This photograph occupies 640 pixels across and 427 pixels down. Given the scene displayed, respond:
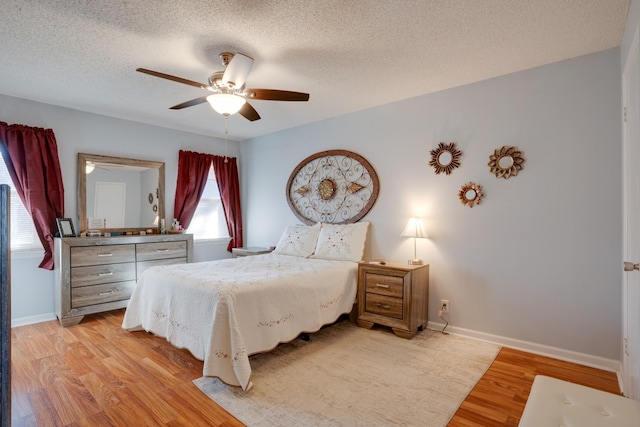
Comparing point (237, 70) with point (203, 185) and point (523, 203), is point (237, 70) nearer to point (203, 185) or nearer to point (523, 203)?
point (523, 203)

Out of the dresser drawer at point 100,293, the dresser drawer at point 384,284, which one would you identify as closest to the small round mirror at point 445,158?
the dresser drawer at point 384,284

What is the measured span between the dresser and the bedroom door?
456 centimetres

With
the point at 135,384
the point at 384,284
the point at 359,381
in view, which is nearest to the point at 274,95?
the point at 384,284

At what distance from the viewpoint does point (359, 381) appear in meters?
2.39

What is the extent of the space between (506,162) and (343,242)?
187 centimetres

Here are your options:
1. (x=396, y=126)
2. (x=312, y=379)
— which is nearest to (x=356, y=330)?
(x=312, y=379)

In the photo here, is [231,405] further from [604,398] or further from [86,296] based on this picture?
[86,296]

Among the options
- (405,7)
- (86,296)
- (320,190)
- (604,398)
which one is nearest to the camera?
(604,398)

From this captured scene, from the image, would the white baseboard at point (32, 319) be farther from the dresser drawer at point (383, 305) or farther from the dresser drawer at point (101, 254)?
the dresser drawer at point (383, 305)

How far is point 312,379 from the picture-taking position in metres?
2.43

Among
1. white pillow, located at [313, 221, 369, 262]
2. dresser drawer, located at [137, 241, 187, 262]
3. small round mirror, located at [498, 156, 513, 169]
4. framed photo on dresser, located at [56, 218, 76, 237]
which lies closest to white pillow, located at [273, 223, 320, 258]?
white pillow, located at [313, 221, 369, 262]

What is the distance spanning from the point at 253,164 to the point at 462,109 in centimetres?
335

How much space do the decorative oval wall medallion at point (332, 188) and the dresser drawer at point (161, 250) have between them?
1.62 metres

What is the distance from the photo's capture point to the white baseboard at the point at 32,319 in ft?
11.8
